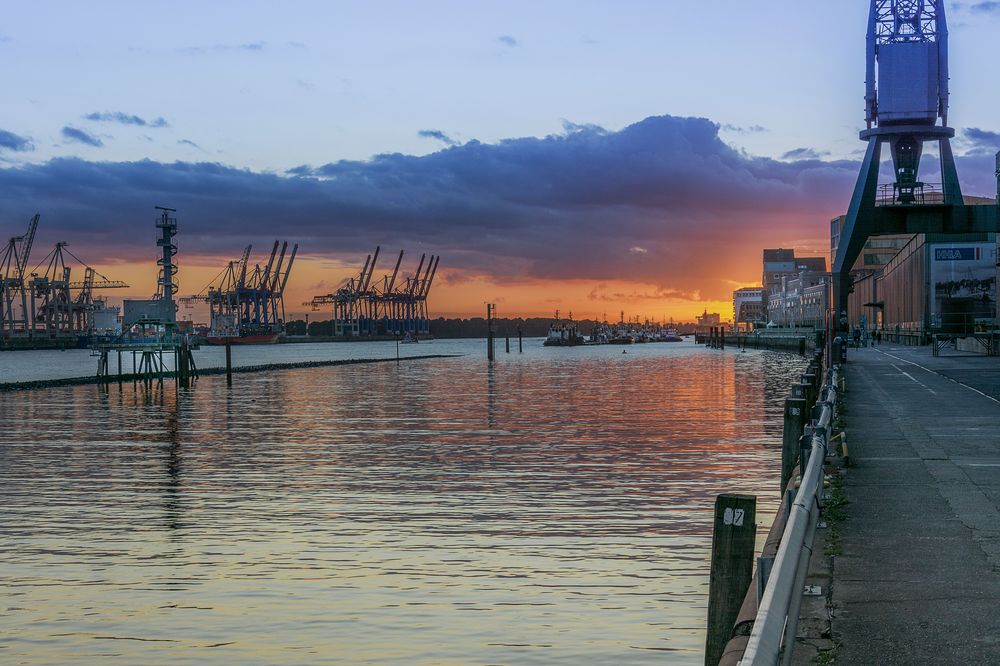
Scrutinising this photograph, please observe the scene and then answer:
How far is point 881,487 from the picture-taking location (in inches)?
539

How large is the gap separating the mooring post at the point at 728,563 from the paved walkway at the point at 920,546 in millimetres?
750

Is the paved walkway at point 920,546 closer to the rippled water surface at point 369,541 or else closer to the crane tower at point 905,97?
the rippled water surface at point 369,541

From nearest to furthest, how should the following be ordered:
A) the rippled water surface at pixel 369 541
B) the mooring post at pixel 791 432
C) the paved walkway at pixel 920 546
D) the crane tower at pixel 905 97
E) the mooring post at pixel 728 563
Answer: the paved walkway at pixel 920 546
the mooring post at pixel 728 563
the rippled water surface at pixel 369 541
the mooring post at pixel 791 432
the crane tower at pixel 905 97

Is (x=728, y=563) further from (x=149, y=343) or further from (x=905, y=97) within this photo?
(x=149, y=343)

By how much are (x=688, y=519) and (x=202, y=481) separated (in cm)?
1126

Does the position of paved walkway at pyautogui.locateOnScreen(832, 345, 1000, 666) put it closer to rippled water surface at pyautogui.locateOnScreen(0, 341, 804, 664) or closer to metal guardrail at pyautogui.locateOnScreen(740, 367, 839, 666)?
metal guardrail at pyautogui.locateOnScreen(740, 367, 839, 666)

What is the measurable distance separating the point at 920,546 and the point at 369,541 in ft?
26.9

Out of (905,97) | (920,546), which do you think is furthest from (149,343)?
(920,546)

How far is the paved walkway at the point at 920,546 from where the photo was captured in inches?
274

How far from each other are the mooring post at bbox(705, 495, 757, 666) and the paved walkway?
2.46ft

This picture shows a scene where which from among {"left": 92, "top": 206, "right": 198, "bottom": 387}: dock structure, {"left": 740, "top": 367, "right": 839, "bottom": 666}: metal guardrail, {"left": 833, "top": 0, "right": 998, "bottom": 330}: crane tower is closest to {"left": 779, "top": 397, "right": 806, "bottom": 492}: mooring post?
{"left": 740, "top": 367, "right": 839, "bottom": 666}: metal guardrail

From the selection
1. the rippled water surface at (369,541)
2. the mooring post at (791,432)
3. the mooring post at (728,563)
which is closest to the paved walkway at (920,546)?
the mooring post at (728,563)

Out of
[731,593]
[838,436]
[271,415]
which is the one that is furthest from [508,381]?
[731,593]

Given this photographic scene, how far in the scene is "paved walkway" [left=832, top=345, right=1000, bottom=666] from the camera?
22.9 feet
